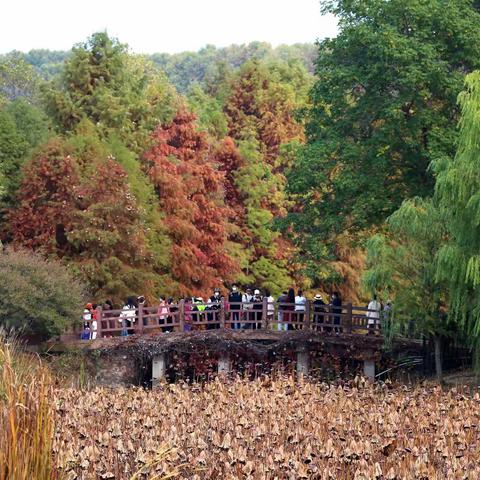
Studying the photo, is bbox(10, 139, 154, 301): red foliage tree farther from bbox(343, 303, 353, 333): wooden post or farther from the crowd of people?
bbox(343, 303, 353, 333): wooden post

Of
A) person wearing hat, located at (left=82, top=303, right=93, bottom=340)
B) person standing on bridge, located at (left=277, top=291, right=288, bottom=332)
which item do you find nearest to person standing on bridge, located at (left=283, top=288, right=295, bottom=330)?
person standing on bridge, located at (left=277, top=291, right=288, bottom=332)

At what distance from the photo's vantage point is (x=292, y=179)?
1288 inches

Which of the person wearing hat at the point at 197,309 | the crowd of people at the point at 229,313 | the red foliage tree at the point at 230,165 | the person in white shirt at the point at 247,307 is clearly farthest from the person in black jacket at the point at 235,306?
the red foliage tree at the point at 230,165

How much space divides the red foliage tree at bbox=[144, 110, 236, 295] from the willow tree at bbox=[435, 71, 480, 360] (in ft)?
48.3

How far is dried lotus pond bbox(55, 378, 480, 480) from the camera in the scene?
45.4 feet

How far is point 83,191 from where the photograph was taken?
1375 inches

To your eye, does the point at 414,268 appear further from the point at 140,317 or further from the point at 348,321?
the point at 140,317

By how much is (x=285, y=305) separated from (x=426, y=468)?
1982 cm

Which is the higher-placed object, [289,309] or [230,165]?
[230,165]

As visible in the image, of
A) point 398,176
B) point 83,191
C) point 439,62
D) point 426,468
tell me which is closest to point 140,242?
point 83,191

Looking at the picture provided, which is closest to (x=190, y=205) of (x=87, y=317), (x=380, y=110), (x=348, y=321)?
(x=87, y=317)

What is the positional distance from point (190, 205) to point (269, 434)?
22.4m

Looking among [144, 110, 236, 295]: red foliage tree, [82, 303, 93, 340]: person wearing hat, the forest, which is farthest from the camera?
[144, 110, 236, 295]: red foliage tree

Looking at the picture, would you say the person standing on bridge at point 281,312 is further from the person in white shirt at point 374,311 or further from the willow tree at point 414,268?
the willow tree at point 414,268
